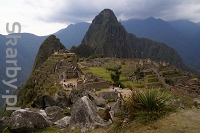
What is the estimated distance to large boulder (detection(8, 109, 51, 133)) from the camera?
783 cm

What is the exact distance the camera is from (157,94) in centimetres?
583

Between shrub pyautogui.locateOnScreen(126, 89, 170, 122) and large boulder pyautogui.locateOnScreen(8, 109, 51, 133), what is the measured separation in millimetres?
4192

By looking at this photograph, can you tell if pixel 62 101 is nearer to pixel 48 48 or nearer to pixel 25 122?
pixel 25 122

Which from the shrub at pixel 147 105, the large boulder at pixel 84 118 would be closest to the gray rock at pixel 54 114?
the large boulder at pixel 84 118

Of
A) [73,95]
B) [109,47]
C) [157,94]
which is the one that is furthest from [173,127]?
[109,47]

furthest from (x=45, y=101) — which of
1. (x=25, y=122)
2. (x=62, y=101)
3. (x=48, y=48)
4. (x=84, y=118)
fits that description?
(x=48, y=48)

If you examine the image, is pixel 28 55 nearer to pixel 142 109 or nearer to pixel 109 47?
pixel 109 47

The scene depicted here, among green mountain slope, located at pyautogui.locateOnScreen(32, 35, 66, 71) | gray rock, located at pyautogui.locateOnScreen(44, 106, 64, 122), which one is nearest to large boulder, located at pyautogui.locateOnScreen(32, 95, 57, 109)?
gray rock, located at pyautogui.locateOnScreen(44, 106, 64, 122)

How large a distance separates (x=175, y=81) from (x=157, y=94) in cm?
4029

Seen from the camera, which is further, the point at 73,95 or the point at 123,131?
the point at 73,95

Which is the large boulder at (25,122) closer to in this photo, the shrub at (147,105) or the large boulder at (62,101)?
the large boulder at (62,101)

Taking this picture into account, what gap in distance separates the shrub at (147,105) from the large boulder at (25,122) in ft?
13.8

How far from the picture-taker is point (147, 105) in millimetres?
5551

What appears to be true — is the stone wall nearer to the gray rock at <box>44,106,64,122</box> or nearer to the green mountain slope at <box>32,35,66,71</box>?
the gray rock at <box>44,106,64,122</box>
